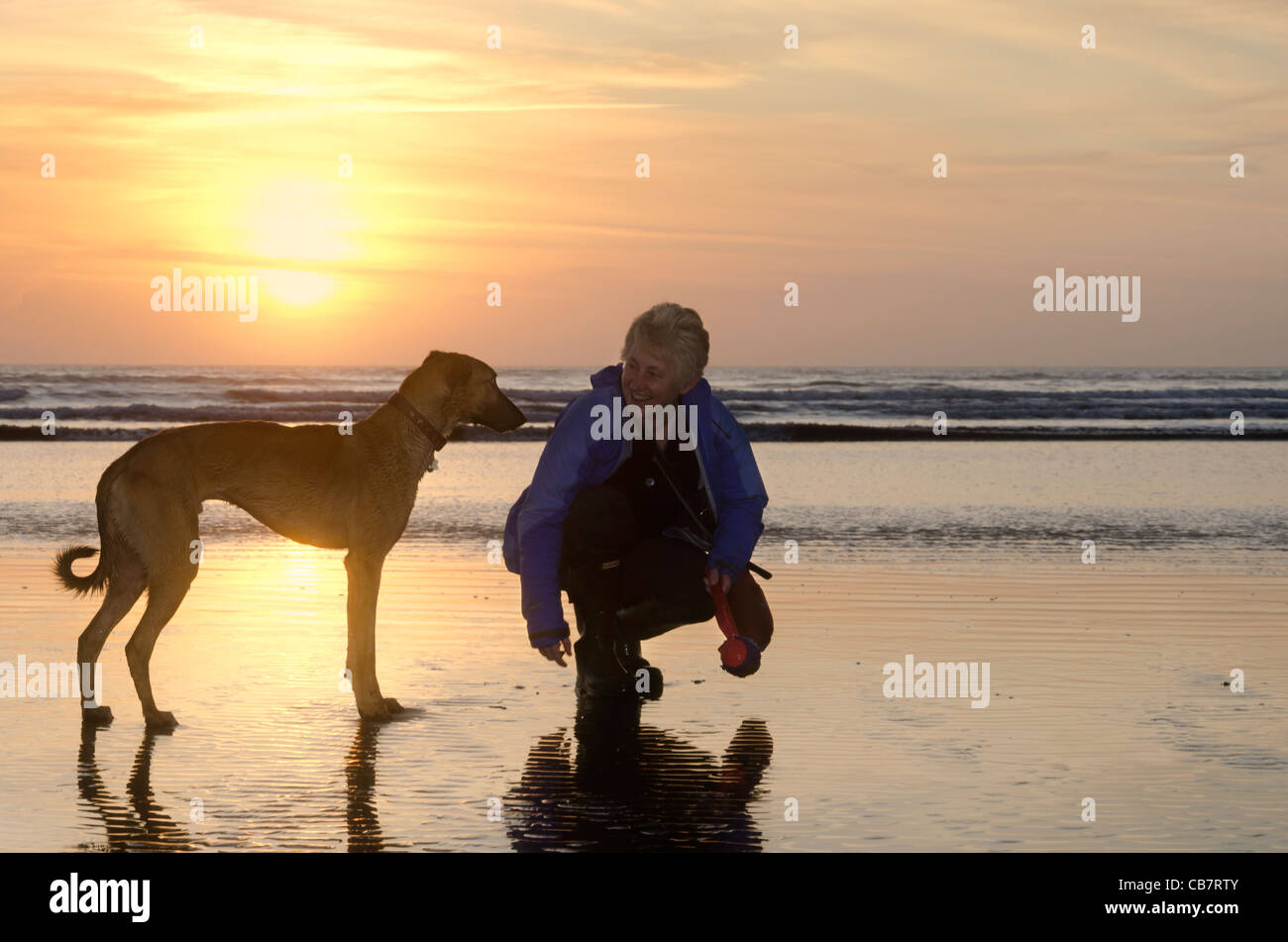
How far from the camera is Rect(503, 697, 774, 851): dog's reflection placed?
4.12 meters

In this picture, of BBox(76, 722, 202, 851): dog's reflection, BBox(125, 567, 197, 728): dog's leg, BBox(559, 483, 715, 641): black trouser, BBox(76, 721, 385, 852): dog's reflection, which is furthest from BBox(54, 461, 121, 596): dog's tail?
BBox(559, 483, 715, 641): black trouser

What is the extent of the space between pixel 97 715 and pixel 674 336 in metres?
2.50

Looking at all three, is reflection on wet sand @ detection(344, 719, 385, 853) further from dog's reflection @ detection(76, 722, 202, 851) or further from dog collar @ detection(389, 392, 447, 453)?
dog collar @ detection(389, 392, 447, 453)

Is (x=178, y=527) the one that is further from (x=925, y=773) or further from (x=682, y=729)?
(x=925, y=773)

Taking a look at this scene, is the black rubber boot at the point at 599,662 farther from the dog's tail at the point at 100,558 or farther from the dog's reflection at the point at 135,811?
the dog's tail at the point at 100,558

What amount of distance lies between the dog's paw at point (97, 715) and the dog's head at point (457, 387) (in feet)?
5.78

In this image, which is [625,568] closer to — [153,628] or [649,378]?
[649,378]

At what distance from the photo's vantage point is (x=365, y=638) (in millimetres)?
5875

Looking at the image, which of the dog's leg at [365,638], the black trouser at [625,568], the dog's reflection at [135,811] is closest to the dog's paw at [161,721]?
the dog's reflection at [135,811]

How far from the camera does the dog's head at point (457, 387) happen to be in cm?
652

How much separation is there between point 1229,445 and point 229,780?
2270 centimetres

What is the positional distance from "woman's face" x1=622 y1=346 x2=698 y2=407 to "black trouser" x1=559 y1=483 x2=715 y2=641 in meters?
0.50
